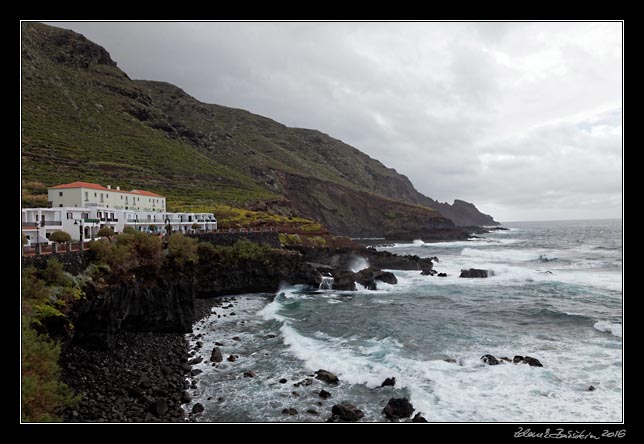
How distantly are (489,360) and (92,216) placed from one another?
124ft

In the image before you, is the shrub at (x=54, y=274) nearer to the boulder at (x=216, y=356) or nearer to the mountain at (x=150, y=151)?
the boulder at (x=216, y=356)

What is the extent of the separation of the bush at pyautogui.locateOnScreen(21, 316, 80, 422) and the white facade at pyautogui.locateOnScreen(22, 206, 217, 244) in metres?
13.8

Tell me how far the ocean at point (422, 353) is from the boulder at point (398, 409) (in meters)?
0.50

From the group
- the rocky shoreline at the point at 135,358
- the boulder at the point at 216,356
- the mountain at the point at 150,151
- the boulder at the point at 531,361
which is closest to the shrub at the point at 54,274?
the rocky shoreline at the point at 135,358

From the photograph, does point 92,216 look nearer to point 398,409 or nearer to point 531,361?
point 398,409

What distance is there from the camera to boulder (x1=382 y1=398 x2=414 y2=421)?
42.5 ft

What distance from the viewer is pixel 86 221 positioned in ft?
109

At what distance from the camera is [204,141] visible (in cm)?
11312

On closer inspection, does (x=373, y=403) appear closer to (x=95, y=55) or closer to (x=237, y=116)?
→ (x=95, y=55)

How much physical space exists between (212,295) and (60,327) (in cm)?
1862

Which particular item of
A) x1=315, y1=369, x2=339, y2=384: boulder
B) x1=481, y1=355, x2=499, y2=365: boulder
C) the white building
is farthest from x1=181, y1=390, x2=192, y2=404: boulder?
x1=481, y1=355, x2=499, y2=365: boulder

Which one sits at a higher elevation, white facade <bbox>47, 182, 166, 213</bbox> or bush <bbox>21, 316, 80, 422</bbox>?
white facade <bbox>47, 182, 166, 213</bbox>

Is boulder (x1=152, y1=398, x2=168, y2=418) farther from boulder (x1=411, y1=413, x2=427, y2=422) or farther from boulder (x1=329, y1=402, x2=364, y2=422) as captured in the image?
boulder (x1=411, y1=413, x2=427, y2=422)

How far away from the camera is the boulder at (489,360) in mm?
17234
